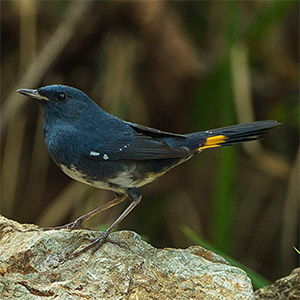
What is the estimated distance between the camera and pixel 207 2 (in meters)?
5.64

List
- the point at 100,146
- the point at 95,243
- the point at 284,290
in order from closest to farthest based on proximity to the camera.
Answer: the point at 95,243
the point at 284,290
the point at 100,146

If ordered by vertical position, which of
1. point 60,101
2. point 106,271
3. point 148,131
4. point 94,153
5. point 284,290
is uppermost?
point 60,101

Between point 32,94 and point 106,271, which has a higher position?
point 32,94

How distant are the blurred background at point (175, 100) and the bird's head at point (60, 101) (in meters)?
1.86

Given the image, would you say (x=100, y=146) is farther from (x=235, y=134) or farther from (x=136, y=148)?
(x=235, y=134)

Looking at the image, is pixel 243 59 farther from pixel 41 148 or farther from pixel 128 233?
pixel 128 233

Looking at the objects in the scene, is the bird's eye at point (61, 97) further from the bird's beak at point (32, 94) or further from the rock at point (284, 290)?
the rock at point (284, 290)

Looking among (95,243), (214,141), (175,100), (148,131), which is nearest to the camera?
(95,243)

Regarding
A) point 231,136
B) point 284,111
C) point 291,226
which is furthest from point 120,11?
point 291,226

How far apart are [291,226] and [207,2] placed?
236cm

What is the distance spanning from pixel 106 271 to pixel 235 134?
1345 millimetres

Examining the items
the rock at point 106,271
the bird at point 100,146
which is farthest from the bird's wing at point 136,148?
the rock at point 106,271

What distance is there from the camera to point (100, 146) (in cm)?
313

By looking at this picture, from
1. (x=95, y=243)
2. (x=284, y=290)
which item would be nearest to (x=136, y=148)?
(x=95, y=243)
